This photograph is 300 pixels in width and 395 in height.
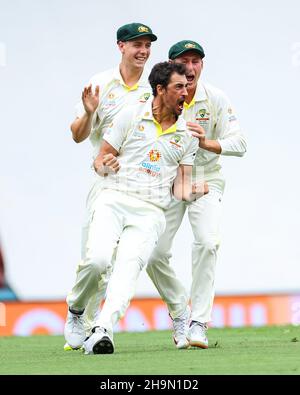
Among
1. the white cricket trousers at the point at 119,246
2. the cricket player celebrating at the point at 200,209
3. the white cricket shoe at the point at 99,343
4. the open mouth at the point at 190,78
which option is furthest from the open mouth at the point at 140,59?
the white cricket shoe at the point at 99,343

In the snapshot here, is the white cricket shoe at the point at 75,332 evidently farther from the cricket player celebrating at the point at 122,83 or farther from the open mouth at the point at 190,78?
the open mouth at the point at 190,78

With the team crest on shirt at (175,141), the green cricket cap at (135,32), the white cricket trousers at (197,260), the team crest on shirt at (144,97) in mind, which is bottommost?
the white cricket trousers at (197,260)

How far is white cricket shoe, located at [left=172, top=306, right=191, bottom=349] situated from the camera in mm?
6666

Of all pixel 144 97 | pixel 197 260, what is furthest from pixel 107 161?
pixel 197 260

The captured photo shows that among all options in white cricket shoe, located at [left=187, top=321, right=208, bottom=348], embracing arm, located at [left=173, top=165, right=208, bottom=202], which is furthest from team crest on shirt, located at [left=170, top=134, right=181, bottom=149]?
white cricket shoe, located at [left=187, top=321, right=208, bottom=348]

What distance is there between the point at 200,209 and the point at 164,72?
0.86 meters

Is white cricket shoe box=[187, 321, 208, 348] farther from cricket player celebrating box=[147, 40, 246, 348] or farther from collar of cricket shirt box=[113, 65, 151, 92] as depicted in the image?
collar of cricket shirt box=[113, 65, 151, 92]

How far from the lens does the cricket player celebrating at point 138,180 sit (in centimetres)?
607

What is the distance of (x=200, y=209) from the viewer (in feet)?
22.0

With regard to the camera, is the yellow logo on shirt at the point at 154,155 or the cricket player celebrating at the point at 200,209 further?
the cricket player celebrating at the point at 200,209

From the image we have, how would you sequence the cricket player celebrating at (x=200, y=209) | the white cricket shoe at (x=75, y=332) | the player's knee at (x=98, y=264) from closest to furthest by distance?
the player's knee at (x=98, y=264), the white cricket shoe at (x=75, y=332), the cricket player celebrating at (x=200, y=209)

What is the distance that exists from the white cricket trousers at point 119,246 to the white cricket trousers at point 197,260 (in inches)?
15.1

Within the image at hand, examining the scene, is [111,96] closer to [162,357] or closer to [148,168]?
[148,168]
